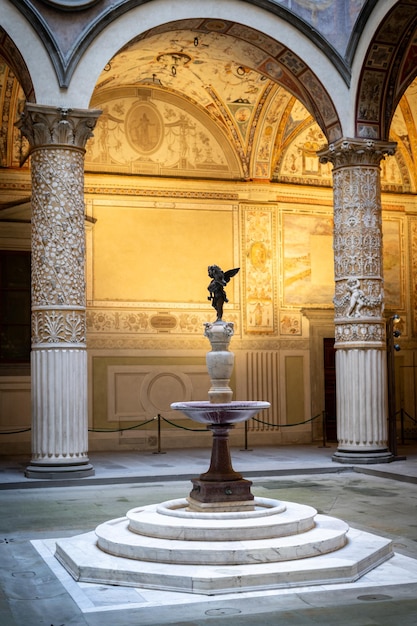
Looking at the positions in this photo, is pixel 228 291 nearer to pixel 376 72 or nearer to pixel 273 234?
pixel 273 234

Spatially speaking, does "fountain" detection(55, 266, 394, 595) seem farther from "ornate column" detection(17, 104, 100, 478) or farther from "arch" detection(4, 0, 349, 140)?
"arch" detection(4, 0, 349, 140)

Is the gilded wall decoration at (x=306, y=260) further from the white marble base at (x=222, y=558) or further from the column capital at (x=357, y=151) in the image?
the white marble base at (x=222, y=558)

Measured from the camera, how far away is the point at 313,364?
18859mm

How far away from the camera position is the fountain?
654 centimetres

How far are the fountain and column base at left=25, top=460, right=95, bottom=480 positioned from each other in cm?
429

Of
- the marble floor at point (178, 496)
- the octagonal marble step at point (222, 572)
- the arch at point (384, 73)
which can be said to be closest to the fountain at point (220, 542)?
the octagonal marble step at point (222, 572)

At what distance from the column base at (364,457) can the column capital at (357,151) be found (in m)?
4.83

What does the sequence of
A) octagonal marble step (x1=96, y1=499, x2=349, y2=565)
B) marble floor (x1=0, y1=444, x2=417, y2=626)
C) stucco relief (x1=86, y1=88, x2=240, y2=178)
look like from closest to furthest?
marble floor (x1=0, y1=444, x2=417, y2=626) < octagonal marble step (x1=96, y1=499, x2=349, y2=565) < stucco relief (x1=86, y1=88, x2=240, y2=178)

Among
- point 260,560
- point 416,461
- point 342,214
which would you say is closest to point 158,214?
point 342,214

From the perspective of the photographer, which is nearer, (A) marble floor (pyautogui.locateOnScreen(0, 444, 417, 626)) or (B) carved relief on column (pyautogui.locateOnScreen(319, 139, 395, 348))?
(A) marble floor (pyautogui.locateOnScreen(0, 444, 417, 626))

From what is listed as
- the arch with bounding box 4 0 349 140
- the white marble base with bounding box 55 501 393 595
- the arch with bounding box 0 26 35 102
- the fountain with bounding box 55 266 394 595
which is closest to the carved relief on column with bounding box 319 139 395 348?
the arch with bounding box 4 0 349 140

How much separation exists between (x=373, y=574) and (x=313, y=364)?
39.8 ft

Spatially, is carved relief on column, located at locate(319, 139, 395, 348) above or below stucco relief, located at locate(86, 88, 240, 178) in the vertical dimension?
below

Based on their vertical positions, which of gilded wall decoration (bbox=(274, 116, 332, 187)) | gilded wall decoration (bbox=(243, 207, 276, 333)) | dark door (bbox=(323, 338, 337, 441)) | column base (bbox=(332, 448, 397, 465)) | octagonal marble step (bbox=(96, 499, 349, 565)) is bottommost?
column base (bbox=(332, 448, 397, 465))
